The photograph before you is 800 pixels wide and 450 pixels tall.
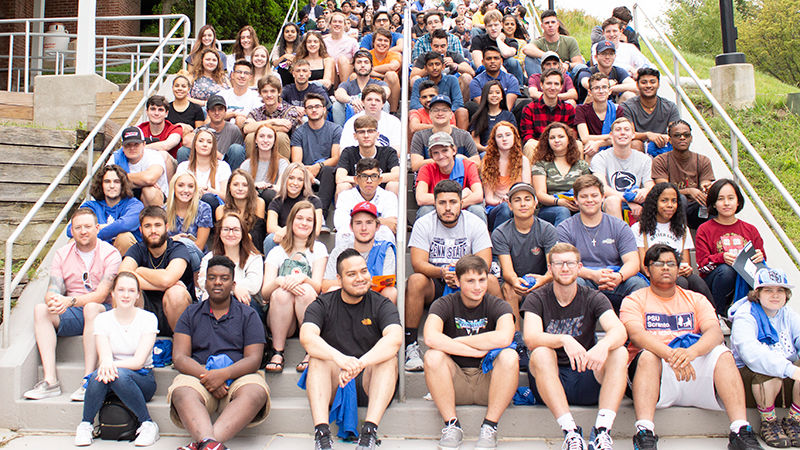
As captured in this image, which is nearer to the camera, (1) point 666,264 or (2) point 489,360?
(2) point 489,360

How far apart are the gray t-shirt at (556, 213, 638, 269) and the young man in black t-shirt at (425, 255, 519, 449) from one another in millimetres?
1062

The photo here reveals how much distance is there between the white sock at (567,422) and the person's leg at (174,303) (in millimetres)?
2814

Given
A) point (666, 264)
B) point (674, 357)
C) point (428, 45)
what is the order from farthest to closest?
point (428, 45) < point (666, 264) < point (674, 357)

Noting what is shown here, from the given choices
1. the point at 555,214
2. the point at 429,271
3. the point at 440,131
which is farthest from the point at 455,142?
the point at 429,271

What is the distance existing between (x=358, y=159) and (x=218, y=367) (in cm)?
287

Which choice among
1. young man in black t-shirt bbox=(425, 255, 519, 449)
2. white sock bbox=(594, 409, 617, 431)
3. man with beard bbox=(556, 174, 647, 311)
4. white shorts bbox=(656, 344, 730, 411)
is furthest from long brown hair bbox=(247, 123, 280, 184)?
white shorts bbox=(656, 344, 730, 411)

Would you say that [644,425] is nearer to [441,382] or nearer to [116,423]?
[441,382]

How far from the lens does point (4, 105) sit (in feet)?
25.6

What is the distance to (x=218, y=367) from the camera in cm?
439

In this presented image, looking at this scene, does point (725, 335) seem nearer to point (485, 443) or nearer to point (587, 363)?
point (587, 363)

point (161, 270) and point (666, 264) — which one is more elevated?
point (666, 264)

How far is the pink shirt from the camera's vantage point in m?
5.06

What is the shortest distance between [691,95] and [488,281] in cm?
640

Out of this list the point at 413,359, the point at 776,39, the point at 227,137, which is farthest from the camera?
the point at 776,39
